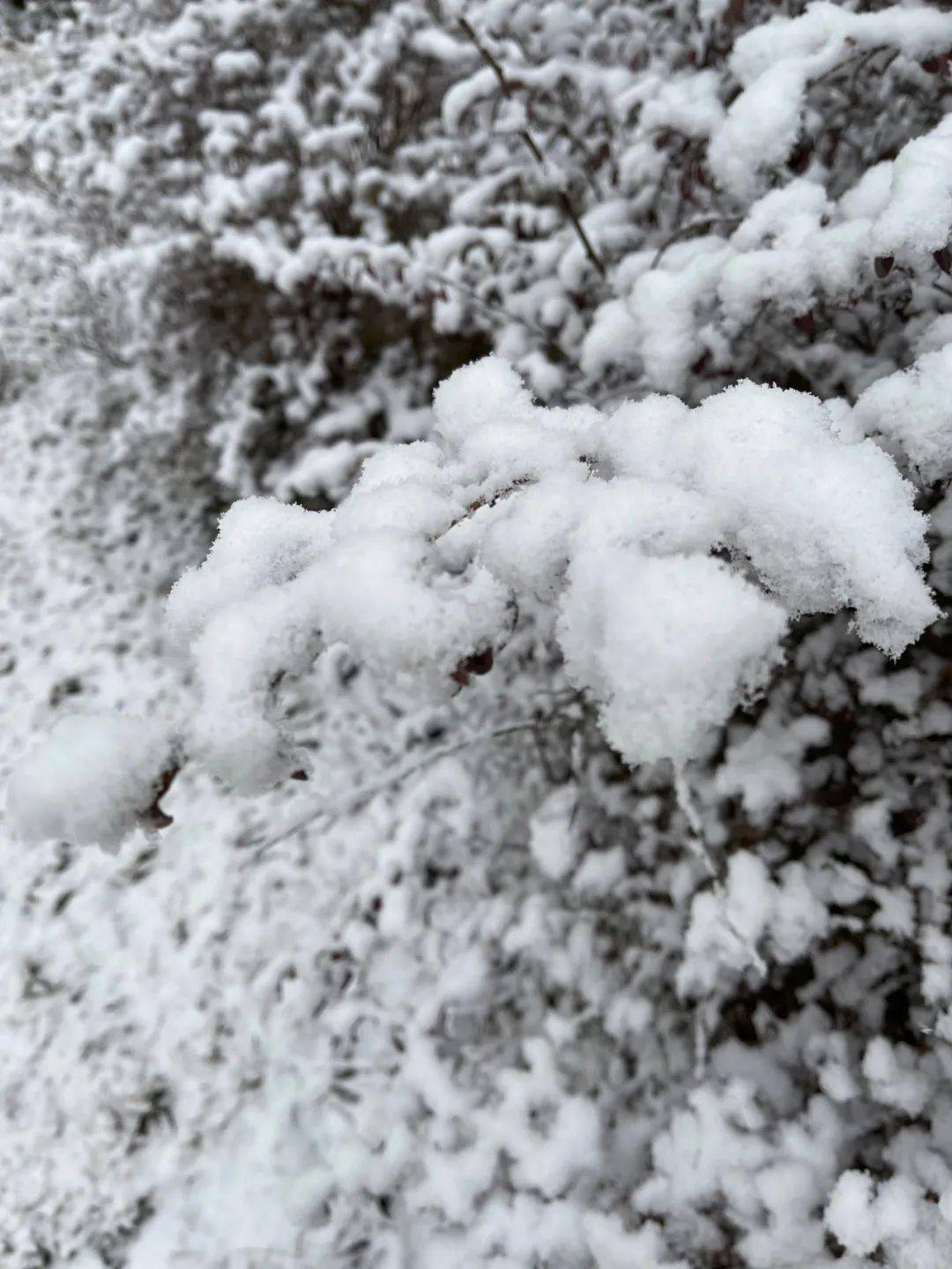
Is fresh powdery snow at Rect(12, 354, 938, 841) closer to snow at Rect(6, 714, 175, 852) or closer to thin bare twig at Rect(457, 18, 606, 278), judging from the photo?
snow at Rect(6, 714, 175, 852)

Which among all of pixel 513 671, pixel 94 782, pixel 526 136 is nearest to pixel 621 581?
pixel 94 782

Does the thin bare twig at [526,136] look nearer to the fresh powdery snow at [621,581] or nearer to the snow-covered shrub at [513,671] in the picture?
the snow-covered shrub at [513,671]

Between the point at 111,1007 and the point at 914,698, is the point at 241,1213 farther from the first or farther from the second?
the point at 914,698

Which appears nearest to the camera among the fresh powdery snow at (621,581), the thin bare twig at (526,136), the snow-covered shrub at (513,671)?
the fresh powdery snow at (621,581)

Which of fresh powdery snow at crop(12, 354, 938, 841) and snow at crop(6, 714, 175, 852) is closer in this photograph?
fresh powdery snow at crop(12, 354, 938, 841)

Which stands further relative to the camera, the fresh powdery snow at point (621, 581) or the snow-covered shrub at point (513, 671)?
the snow-covered shrub at point (513, 671)

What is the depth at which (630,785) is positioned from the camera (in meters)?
2.23

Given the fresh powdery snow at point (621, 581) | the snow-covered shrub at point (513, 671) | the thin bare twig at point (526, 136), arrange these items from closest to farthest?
the fresh powdery snow at point (621, 581)
the snow-covered shrub at point (513, 671)
the thin bare twig at point (526, 136)

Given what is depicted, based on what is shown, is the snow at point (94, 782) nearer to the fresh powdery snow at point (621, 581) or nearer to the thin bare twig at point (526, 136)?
the fresh powdery snow at point (621, 581)

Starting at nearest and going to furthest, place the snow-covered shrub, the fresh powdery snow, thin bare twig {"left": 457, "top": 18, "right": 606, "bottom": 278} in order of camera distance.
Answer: the fresh powdery snow → the snow-covered shrub → thin bare twig {"left": 457, "top": 18, "right": 606, "bottom": 278}

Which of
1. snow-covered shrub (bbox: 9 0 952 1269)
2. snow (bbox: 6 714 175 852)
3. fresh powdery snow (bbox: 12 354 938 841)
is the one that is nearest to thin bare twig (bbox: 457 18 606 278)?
snow-covered shrub (bbox: 9 0 952 1269)

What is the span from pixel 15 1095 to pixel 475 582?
8.48ft

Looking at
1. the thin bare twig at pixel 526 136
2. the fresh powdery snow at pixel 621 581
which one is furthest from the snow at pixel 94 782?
the thin bare twig at pixel 526 136

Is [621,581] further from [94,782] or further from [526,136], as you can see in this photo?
[526,136]
